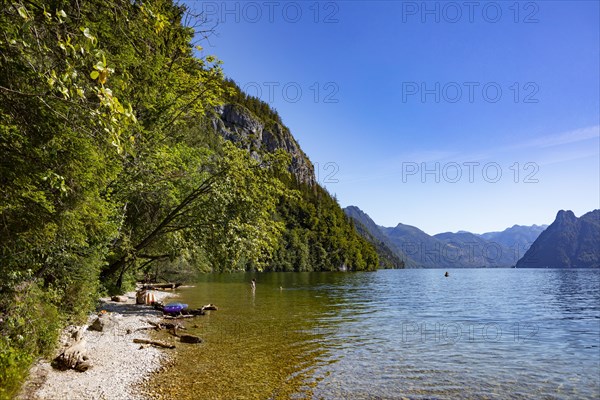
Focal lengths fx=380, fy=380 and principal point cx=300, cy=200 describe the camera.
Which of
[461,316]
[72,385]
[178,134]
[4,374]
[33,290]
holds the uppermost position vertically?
[178,134]

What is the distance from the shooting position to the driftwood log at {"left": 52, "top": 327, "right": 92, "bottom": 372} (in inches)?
518

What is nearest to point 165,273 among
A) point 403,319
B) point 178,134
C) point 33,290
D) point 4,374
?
point 178,134

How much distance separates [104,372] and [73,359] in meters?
1.15

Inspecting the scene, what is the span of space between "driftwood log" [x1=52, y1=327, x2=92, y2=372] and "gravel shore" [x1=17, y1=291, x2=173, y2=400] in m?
0.25

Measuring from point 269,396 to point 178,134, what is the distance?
850 inches

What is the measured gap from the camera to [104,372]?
1366 cm

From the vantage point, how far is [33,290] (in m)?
12.8

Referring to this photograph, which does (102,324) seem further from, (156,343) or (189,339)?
(189,339)

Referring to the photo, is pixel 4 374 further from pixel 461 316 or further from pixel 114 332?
pixel 461 316

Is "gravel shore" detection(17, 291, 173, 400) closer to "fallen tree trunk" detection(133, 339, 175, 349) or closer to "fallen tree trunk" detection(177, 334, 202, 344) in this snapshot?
"fallen tree trunk" detection(133, 339, 175, 349)

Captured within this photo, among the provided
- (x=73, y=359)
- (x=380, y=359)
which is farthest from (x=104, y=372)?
(x=380, y=359)

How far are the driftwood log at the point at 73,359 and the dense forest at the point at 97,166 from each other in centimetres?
52

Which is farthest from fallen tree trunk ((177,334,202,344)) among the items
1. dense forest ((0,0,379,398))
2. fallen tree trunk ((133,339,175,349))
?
dense forest ((0,0,379,398))

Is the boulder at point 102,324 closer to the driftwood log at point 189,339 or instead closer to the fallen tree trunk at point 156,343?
the fallen tree trunk at point 156,343
